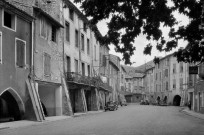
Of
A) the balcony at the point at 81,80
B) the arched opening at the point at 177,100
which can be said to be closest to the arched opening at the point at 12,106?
the balcony at the point at 81,80

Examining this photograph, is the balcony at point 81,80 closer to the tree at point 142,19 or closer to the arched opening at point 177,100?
the tree at point 142,19

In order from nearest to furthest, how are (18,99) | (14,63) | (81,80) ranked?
(14,63)
(18,99)
(81,80)

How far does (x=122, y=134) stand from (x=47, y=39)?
51.1 feet

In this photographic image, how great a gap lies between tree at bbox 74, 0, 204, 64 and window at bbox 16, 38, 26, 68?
13.1m

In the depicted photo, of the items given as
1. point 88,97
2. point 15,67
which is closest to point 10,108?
point 15,67

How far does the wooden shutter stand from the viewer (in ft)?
72.9

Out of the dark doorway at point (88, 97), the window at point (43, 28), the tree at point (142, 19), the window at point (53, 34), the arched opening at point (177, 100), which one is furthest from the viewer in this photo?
the arched opening at point (177, 100)

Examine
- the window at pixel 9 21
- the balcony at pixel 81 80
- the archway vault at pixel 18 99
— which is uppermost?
the window at pixel 9 21

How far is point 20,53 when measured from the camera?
2258cm

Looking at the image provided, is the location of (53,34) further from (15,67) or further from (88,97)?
(88,97)

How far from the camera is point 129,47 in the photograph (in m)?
10.4

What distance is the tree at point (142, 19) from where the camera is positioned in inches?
364

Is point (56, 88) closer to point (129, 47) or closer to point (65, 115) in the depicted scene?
point (65, 115)

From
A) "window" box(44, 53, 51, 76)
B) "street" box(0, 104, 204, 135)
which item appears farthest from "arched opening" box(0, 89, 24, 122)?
"window" box(44, 53, 51, 76)
